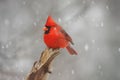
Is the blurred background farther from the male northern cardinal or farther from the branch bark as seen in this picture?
the branch bark

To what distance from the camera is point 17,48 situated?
3.70 m

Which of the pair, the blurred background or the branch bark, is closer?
the branch bark

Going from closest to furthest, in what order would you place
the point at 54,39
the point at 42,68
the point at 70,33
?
the point at 42,68 → the point at 54,39 → the point at 70,33

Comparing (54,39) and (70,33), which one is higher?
(54,39)

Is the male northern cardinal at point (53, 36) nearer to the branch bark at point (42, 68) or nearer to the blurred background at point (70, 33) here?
the branch bark at point (42, 68)

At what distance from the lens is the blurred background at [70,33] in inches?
146

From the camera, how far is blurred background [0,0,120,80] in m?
3.71

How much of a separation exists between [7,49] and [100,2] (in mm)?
1167

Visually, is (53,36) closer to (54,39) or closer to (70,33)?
(54,39)

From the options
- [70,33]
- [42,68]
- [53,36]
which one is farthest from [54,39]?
[70,33]

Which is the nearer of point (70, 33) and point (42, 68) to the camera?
point (42, 68)

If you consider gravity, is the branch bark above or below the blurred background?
above

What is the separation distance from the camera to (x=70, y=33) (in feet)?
13.0

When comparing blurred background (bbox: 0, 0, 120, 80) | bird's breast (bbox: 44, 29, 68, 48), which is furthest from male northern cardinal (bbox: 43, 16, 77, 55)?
blurred background (bbox: 0, 0, 120, 80)
